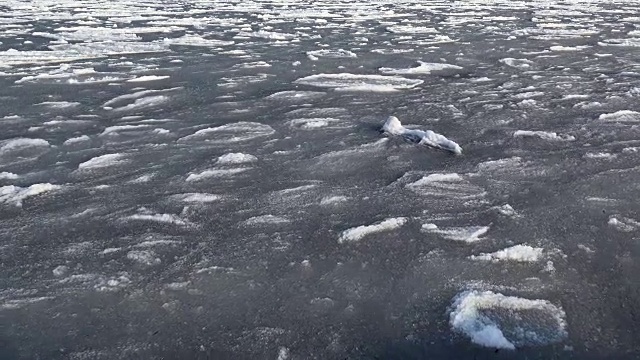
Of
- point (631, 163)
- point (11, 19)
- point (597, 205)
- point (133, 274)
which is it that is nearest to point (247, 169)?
point (133, 274)

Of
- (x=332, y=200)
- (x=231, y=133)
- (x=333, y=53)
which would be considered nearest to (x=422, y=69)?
(x=333, y=53)

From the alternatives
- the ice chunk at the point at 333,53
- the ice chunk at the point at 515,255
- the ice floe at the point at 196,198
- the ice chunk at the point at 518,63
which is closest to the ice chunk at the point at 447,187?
the ice chunk at the point at 515,255

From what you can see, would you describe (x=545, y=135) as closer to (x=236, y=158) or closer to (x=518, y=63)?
(x=236, y=158)

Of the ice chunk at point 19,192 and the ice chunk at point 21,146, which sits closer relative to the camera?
the ice chunk at point 19,192

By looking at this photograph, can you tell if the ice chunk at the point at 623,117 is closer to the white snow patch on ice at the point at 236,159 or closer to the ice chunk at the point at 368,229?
the ice chunk at the point at 368,229

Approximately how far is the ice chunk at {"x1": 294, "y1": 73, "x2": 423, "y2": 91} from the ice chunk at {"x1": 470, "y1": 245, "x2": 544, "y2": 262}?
11.6 ft

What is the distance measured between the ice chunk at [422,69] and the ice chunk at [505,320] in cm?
477

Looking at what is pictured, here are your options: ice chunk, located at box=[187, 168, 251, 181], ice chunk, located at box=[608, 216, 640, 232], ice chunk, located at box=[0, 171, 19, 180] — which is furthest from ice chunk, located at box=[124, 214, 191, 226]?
ice chunk, located at box=[608, 216, 640, 232]

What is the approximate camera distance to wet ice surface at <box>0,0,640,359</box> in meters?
2.25

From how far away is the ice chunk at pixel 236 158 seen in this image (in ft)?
13.1

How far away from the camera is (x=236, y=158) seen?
403 cm

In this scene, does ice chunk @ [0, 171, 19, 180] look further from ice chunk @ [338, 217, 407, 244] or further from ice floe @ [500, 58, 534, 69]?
ice floe @ [500, 58, 534, 69]

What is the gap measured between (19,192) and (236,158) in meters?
1.38

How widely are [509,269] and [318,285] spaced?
90 cm
